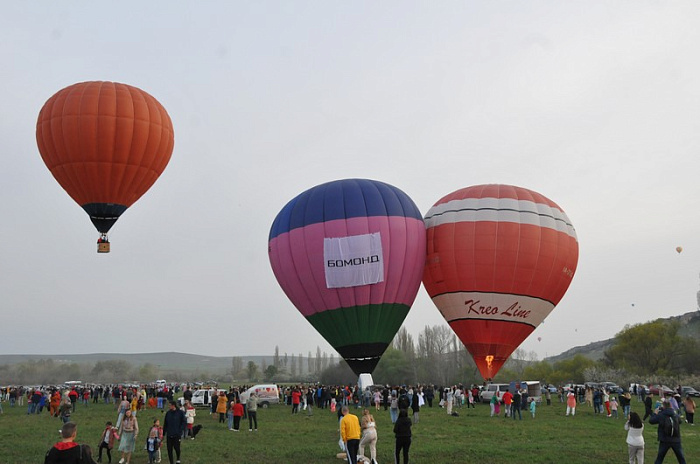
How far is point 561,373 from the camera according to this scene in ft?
269

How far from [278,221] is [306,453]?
50.6ft

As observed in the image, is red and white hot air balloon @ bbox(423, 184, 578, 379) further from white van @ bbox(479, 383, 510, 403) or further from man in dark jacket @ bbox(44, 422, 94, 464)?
man in dark jacket @ bbox(44, 422, 94, 464)

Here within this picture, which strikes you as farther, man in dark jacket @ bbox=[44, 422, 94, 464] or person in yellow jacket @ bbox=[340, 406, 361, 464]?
person in yellow jacket @ bbox=[340, 406, 361, 464]

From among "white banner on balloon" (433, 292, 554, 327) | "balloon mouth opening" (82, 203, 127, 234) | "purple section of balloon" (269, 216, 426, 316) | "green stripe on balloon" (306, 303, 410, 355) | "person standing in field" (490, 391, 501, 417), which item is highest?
"balloon mouth opening" (82, 203, 127, 234)

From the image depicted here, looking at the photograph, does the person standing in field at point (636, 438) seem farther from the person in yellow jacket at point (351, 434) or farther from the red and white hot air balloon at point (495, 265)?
the red and white hot air balloon at point (495, 265)

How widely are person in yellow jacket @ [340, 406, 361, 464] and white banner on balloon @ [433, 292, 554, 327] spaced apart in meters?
17.7

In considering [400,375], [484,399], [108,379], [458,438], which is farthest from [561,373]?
[108,379]

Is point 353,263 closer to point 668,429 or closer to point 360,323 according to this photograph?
point 360,323

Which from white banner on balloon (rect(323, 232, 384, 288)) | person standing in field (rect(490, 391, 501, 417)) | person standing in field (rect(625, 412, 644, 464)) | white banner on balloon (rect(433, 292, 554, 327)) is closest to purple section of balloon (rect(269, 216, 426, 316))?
white banner on balloon (rect(323, 232, 384, 288))

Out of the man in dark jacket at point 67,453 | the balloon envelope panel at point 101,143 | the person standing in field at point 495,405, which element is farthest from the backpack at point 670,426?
the balloon envelope panel at point 101,143

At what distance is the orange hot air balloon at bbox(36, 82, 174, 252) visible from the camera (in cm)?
2586

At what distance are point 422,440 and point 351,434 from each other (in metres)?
5.56

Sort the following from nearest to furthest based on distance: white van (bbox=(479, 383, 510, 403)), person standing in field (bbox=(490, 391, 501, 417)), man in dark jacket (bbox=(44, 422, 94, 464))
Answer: man in dark jacket (bbox=(44, 422, 94, 464))
person standing in field (bbox=(490, 391, 501, 417))
white van (bbox=(479, 383, 510, 403))

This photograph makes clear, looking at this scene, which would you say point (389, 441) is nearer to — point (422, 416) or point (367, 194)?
point (422, 416)
